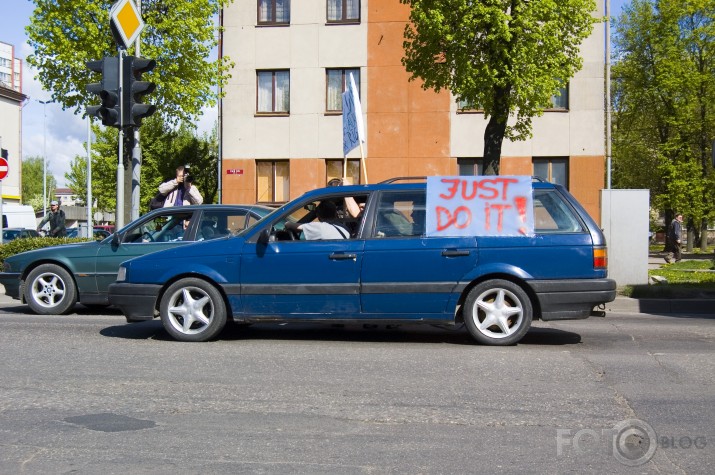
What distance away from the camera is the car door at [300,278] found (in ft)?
27.5

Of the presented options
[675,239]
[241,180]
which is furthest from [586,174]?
[241,180]

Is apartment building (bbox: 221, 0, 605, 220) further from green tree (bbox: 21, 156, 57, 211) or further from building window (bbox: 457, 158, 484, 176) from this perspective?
green tree (bbox: 21, 156, 57, 211)

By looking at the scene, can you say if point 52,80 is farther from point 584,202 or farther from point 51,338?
point 584,202

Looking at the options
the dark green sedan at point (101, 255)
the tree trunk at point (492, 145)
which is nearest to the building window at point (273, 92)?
the tree trunk at point (492, 145)

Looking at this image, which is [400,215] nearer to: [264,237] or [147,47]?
[264,237]

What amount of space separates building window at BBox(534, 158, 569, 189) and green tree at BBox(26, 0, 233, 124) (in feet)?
37.6

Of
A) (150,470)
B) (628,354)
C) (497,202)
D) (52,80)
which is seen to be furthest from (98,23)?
(150,470)

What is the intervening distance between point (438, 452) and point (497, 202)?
4060mm

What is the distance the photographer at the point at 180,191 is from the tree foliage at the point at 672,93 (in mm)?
32851

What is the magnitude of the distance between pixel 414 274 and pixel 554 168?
2090cm

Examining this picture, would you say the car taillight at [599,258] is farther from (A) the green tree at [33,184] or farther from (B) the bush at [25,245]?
(A) the green tree at [33,184]

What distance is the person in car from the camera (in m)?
8.62

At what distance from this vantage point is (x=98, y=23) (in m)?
20.7

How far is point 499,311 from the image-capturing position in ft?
27.4
